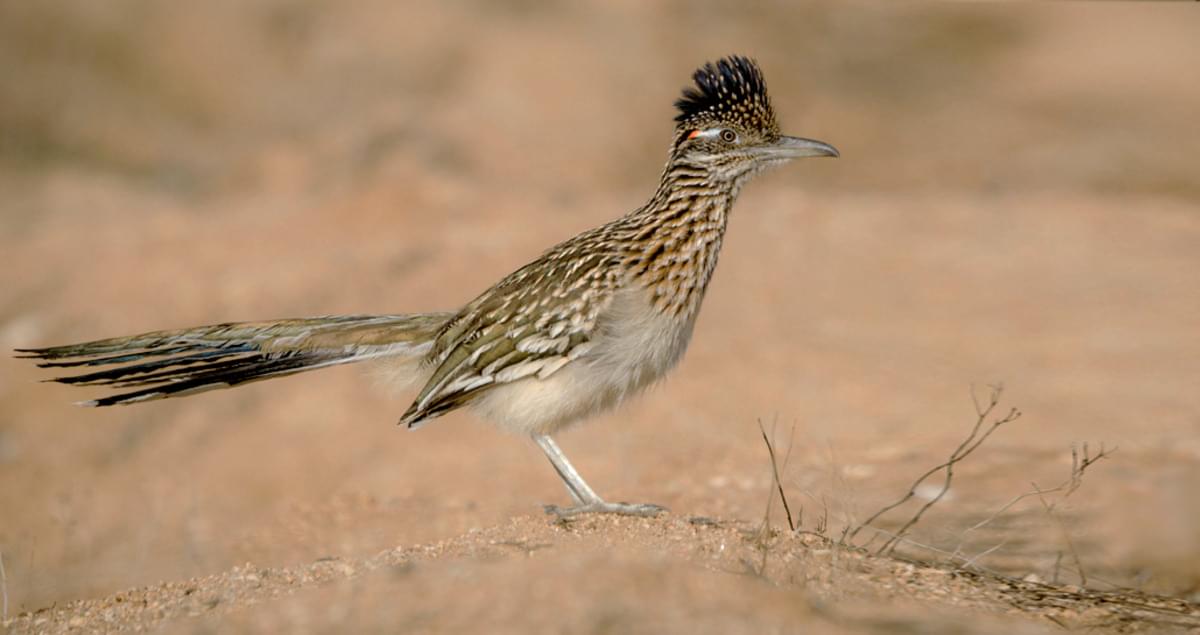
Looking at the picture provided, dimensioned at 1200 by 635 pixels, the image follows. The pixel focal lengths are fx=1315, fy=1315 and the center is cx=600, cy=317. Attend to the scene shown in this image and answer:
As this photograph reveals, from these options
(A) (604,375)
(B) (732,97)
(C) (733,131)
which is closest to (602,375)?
(A) (604,375)

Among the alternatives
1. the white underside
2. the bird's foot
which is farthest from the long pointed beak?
the bird's foot

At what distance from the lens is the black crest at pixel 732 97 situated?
19.4 feet

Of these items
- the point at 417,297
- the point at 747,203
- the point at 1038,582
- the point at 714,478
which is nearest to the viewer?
the point at 1038,582

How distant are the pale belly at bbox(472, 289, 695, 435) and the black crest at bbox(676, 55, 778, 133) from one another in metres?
1.00

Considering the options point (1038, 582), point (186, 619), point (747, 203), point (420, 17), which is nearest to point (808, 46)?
point (747, 203)

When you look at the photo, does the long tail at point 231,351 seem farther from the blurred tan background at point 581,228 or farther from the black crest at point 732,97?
the black crest at point 732,97

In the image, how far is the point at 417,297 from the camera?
1091 centimetres

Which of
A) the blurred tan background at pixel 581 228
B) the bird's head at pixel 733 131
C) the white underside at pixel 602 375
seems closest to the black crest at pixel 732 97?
the bird's head at pixel 733 131

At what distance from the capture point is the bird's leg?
5.24 m

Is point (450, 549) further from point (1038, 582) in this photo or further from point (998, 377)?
point (998, 377)

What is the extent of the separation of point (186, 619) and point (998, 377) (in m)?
6.65

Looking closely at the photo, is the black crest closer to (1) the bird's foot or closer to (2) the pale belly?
(2) the pale belly

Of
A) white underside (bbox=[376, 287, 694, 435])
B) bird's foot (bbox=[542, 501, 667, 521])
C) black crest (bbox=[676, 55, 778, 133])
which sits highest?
black crest (bbox=[676, 55, 778, 133])

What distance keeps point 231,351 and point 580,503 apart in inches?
64.7
